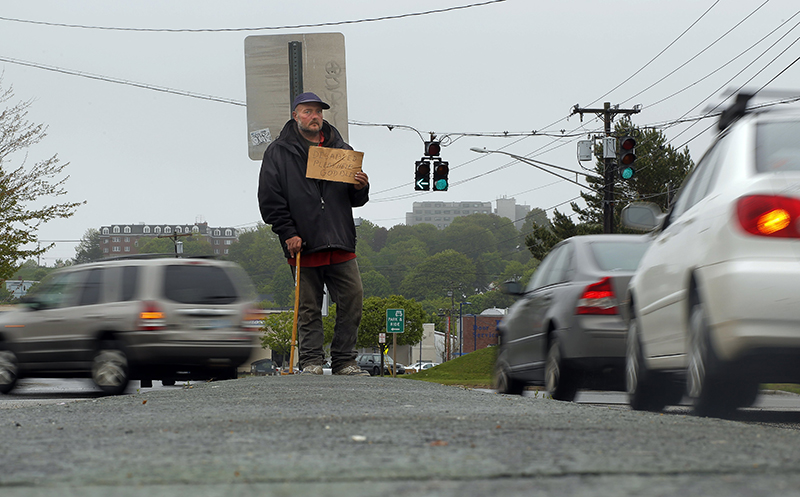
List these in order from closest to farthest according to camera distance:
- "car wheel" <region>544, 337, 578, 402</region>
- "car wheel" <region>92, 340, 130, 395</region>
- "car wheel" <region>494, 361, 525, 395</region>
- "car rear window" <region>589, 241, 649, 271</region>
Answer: "car wheel" <region>544, 337, 578, 402</region> < "car rear window" <region>589, 241, 649, 271</region> < "car wheel" <region>494, 361, 525, 395</region> < "car wheel" <region>92, 340, 130, 395</region>

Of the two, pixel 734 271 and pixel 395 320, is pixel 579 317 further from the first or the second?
pixel 395 320

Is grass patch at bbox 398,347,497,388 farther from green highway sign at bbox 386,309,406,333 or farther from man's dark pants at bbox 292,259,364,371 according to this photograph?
man's dark pants at bbox 292,259,364,371

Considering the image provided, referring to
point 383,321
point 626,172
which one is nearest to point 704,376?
point 626,172

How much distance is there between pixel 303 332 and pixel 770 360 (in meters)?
5.13

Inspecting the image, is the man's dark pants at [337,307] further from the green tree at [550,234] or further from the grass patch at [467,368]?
the green tree at [550,234]

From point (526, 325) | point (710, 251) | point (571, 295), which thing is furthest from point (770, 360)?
point (526, 325)

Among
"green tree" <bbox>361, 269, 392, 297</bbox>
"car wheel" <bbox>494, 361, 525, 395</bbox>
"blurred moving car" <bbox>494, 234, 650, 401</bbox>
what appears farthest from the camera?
"green tree" <bbox>361, 269, 392, 297</bbox>

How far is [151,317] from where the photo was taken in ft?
32.3

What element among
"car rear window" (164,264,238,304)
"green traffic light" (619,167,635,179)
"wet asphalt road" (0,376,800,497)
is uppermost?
"green traffic light" (619,167,635,179)

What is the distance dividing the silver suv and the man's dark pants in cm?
190

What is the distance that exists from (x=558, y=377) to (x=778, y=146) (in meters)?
3.13

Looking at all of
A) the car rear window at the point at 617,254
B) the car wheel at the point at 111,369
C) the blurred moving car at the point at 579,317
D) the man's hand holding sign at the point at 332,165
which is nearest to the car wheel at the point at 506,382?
the blurred moving car at the point at 579,317

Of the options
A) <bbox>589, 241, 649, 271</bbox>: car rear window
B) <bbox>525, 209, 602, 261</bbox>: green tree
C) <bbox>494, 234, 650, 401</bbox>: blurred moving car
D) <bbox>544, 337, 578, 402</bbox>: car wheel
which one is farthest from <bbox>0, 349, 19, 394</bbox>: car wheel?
<bbox>525, 209, 602, 261</bbox>: green tree

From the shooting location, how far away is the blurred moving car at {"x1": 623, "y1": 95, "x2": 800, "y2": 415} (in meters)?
4.15
